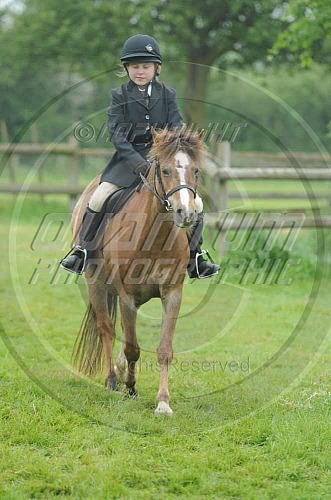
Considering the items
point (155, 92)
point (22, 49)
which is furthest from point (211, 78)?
point (155, 92)

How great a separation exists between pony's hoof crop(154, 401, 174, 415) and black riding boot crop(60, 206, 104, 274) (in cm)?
148

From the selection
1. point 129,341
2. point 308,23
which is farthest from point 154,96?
point 308,23

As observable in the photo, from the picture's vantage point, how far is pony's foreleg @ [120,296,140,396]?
5.13m

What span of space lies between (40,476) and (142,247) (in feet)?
6.15

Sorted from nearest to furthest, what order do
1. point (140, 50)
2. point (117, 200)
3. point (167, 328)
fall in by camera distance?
point (167, 328) < point (140, 50) < point (117, 200)

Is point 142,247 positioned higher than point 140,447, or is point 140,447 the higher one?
point 142,247

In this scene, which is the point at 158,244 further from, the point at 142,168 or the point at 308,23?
the point at 308,23

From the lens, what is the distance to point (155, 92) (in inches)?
211

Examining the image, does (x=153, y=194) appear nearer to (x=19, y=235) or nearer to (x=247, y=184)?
(x=19, y=235)

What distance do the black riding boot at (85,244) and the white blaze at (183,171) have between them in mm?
1287

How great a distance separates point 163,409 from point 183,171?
5.60 feet

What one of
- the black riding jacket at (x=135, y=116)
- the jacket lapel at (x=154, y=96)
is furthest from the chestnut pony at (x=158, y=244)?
the jacket lapel at (x=154, y=96)

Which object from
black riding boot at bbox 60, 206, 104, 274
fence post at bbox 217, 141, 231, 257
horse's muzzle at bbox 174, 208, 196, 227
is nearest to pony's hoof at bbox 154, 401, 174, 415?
horse's muzzle at bbox 174, 208, 196, 227

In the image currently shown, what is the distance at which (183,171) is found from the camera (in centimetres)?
452
